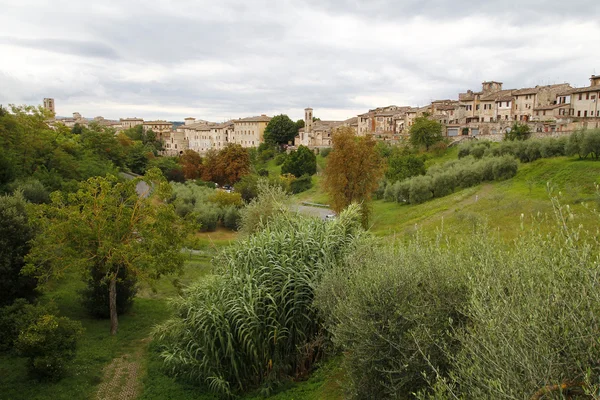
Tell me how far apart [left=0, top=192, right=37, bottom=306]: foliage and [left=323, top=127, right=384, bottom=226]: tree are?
18013 mm

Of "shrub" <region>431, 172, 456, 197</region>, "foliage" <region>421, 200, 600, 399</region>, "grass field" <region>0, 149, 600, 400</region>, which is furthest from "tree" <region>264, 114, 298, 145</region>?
"foliage" <region>421, 200, 600, 399</region>

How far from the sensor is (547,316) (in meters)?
5.70

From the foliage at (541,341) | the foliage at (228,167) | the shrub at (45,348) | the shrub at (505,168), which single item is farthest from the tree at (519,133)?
the shrub at (45,348)

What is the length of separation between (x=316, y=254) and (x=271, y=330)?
267 centimetres

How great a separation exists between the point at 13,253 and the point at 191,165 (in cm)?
5003

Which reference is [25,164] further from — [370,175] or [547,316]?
[547,316]

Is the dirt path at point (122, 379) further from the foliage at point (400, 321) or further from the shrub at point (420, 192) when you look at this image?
the shrub at point (420, 192)

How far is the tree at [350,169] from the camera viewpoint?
29047 millimetres

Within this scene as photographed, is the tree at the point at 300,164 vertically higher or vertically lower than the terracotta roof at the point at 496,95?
lower

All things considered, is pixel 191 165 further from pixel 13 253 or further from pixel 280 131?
pixel 13 253

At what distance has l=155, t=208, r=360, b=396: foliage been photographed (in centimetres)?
1207

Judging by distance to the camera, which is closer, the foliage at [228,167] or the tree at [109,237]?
the tree at [109,237]

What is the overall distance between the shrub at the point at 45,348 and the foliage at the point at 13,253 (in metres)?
4.18

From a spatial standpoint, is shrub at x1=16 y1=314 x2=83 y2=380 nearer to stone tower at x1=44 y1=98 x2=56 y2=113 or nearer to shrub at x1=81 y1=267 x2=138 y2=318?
shrub at x1=81 y1=267 x2=138 y2=318
